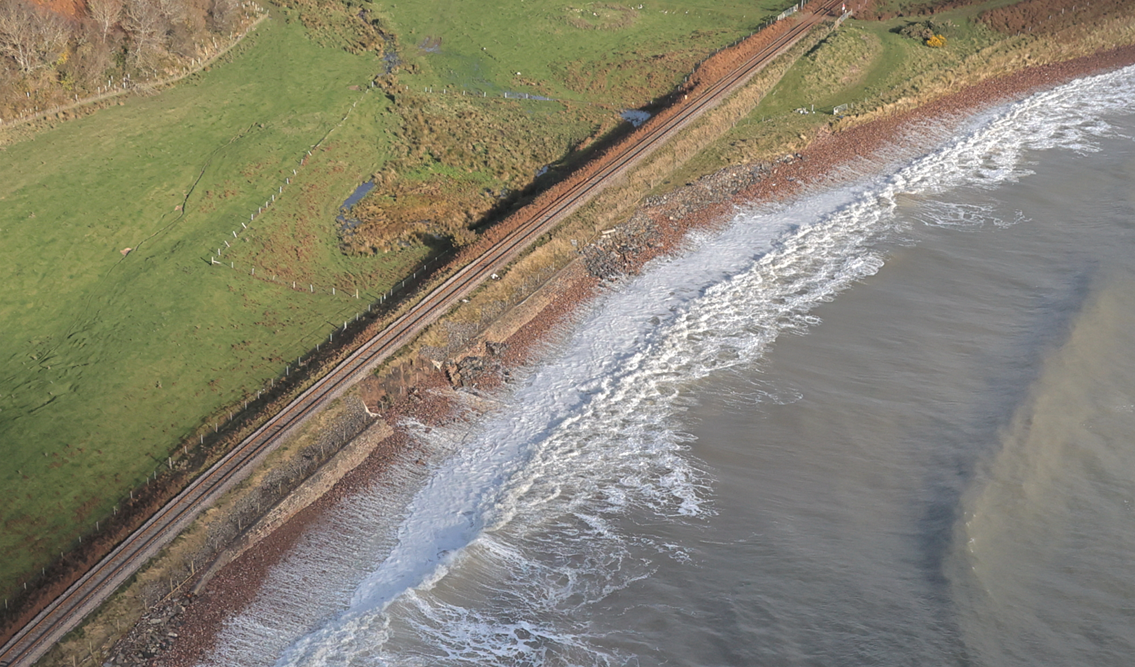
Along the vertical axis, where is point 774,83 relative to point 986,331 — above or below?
above

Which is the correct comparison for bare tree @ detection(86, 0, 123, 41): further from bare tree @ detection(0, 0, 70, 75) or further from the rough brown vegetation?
the rough brown vegetation

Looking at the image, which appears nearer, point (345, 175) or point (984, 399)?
point (984, 399)

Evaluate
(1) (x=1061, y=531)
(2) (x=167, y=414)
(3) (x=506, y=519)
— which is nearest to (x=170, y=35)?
(2) (x=167, y=414)

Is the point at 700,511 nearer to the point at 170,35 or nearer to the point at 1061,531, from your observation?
the point at 1061,531

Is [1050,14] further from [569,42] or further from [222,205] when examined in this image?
[222,205]

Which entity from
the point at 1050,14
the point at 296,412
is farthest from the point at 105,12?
the point at 1050,14
